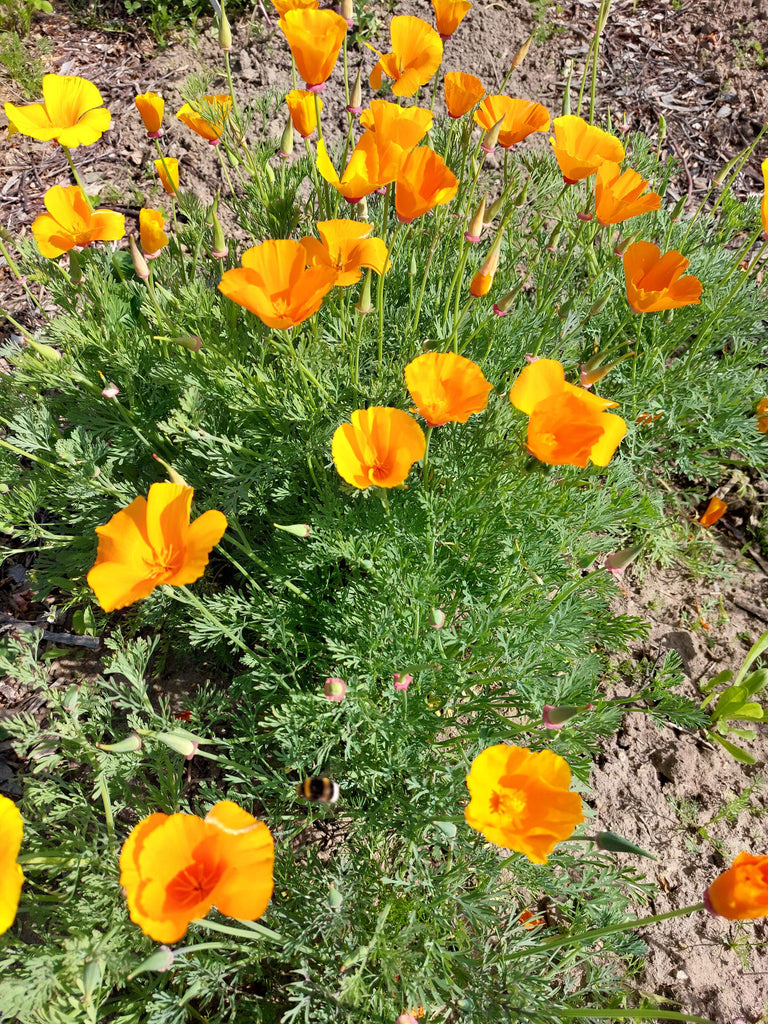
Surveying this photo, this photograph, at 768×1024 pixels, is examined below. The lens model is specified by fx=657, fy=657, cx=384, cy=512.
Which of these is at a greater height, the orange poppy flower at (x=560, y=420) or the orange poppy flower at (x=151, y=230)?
the orange poppy flower at (x=560, y=420)

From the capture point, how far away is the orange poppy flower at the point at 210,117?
6.93 ft

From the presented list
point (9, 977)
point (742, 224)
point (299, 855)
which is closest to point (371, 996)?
point (299, 855)

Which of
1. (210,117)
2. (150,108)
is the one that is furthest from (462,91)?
(150,108)

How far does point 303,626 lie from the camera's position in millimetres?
2195

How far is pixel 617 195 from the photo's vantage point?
1847 millimetres

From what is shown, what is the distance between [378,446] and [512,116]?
118cm

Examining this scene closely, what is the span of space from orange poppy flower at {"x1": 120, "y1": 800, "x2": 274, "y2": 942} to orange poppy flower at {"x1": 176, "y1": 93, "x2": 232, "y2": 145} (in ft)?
6.68

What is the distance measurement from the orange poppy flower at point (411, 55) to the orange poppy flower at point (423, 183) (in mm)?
470

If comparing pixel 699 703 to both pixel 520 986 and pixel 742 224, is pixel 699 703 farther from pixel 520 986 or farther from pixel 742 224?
pixel 742 224

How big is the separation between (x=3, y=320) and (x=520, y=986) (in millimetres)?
3404

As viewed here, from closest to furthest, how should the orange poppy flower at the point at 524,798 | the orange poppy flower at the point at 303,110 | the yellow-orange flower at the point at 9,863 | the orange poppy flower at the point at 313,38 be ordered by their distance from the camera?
the yellow-orange flower at the point at 9,863 < the orange poppy flower at the point at 524,798 < the orange poppy flower at the point at 313,38 < the orange poppy flower at the point at 303,110

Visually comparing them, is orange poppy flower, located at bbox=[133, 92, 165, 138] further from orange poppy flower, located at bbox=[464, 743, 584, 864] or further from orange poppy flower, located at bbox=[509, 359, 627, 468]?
orange poppy flower, located at bbox=[464, 743, 584, 864]

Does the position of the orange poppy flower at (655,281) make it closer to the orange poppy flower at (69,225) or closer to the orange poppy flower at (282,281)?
the orange poppy flower at (282,281)

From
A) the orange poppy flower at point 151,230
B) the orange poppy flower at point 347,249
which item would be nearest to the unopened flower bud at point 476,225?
the orange poppy flower at point 347,249
